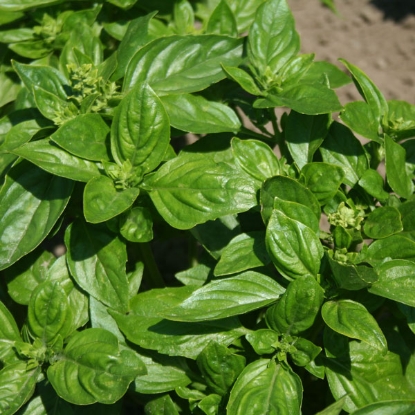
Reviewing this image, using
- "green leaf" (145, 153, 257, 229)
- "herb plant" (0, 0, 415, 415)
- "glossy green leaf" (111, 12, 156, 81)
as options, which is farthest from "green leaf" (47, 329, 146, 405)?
"glossy green leaf" (111, 12, 156, 81)

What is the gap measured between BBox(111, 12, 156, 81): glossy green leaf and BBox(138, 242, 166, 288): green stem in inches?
21.3

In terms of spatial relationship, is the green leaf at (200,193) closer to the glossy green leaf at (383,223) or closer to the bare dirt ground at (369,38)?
the glossy green leaf at (383,223)

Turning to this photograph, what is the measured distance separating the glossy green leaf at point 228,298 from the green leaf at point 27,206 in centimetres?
47

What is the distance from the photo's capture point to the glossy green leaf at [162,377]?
5.61ft

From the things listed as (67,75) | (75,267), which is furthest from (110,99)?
(75,267)

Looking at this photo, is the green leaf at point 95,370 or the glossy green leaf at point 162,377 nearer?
the green leaf at point 95,370

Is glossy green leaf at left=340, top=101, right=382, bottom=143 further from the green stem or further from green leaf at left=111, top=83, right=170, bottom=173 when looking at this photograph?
the green stem

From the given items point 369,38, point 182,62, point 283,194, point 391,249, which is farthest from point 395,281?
point 369,38

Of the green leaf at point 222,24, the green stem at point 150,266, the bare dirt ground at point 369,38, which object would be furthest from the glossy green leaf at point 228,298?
the bare dirt ground at point 369,38

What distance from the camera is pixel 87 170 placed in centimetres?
170

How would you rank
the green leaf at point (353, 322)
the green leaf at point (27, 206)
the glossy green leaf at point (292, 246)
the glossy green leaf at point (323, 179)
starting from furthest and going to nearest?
the green leaf at point (27, 206) < the glossy green leaf at point (323, 179) < the glossy green leaf at point (292, 246) < the green leaf at point (353, 322)

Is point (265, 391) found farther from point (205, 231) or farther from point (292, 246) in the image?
point (205, 231)

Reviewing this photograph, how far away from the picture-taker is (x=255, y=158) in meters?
1.72

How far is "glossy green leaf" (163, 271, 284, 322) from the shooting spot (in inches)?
59.6
